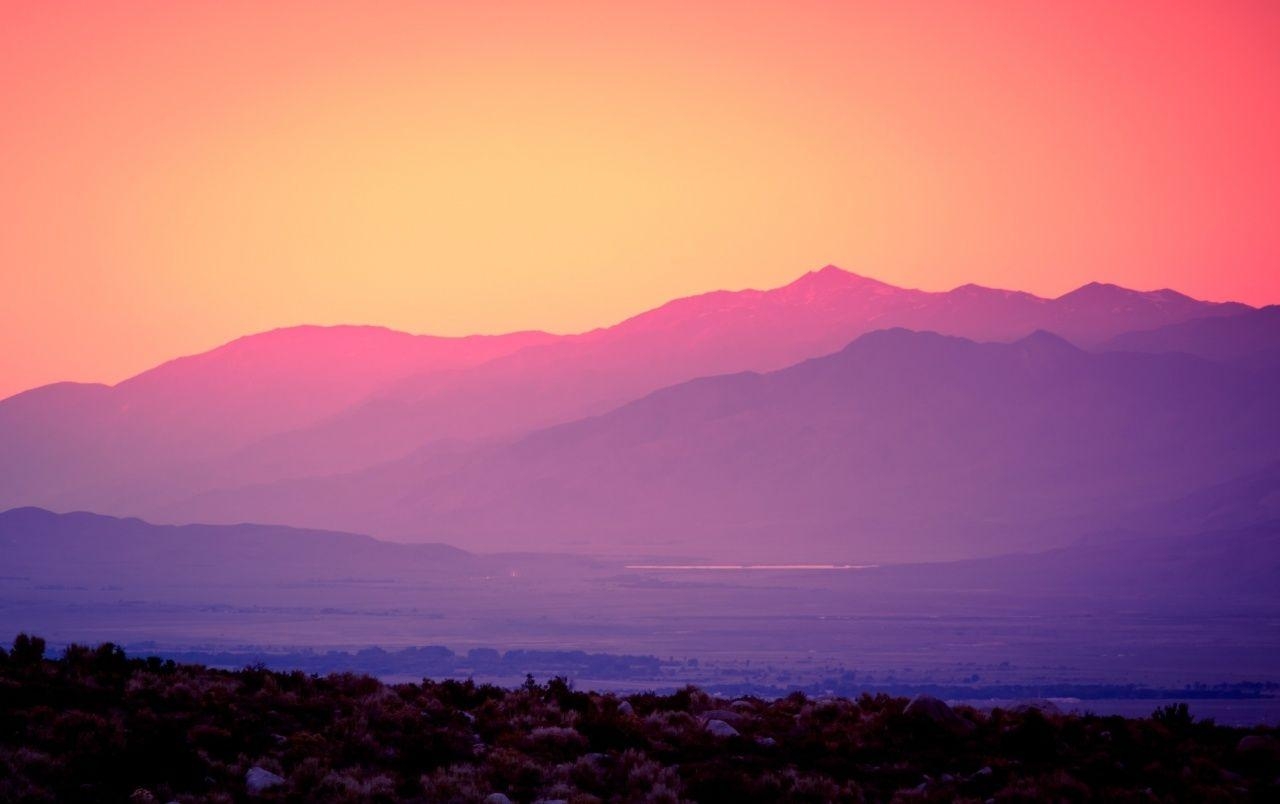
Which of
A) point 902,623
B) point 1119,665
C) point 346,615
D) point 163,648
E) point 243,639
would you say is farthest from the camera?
point 346,615

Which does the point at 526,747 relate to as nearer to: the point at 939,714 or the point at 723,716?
the point at 723,716

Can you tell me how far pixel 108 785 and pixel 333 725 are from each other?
3.45m

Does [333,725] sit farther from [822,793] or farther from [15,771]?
[822,793]

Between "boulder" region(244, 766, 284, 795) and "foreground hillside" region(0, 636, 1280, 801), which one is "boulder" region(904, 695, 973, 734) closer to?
"foreground hillside" region(0, 636, 1280, 801)

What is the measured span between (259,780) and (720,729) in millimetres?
6457

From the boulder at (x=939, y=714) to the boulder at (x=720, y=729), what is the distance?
256 cm

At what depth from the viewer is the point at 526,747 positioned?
2033 cm

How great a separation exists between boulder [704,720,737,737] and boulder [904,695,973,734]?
8.41 ft

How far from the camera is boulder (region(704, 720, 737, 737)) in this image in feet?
69.8

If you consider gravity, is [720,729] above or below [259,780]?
above

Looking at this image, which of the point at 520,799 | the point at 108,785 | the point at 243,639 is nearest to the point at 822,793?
the point at 520,799

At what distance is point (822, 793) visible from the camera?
1855 cm

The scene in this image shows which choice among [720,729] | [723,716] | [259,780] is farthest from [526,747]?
[259,780]

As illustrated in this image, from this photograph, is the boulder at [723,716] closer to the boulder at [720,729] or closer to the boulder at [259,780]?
the boulder at [720,729]
